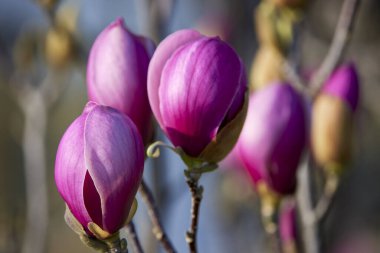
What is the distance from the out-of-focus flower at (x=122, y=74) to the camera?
839 millimetres

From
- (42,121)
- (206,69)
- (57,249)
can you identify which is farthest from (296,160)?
(57,249)

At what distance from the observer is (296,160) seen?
100cm

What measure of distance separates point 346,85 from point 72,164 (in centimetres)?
46

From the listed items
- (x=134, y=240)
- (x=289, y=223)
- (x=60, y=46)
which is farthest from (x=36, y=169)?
(x=134, y=240)

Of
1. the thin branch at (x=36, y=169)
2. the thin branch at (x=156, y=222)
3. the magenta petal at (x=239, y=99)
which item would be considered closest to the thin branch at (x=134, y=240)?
the thin branch at (x=156, y=222)

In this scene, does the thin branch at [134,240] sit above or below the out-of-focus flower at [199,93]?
below

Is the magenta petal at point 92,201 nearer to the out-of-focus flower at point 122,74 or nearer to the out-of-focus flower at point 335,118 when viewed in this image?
the out-of-focus flower at point 122,74

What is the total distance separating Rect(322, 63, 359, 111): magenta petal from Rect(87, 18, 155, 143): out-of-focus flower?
0.31 metres

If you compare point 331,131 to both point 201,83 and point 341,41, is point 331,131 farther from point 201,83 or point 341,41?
point 201,83

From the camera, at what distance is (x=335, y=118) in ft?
3.65

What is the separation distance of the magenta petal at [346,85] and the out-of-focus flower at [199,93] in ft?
1.03

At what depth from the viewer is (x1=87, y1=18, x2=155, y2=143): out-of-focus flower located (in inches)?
33.0

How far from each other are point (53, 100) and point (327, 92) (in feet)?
2.68

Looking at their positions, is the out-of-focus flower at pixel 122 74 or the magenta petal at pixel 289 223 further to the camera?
the magenta petal at pixel 289 223
